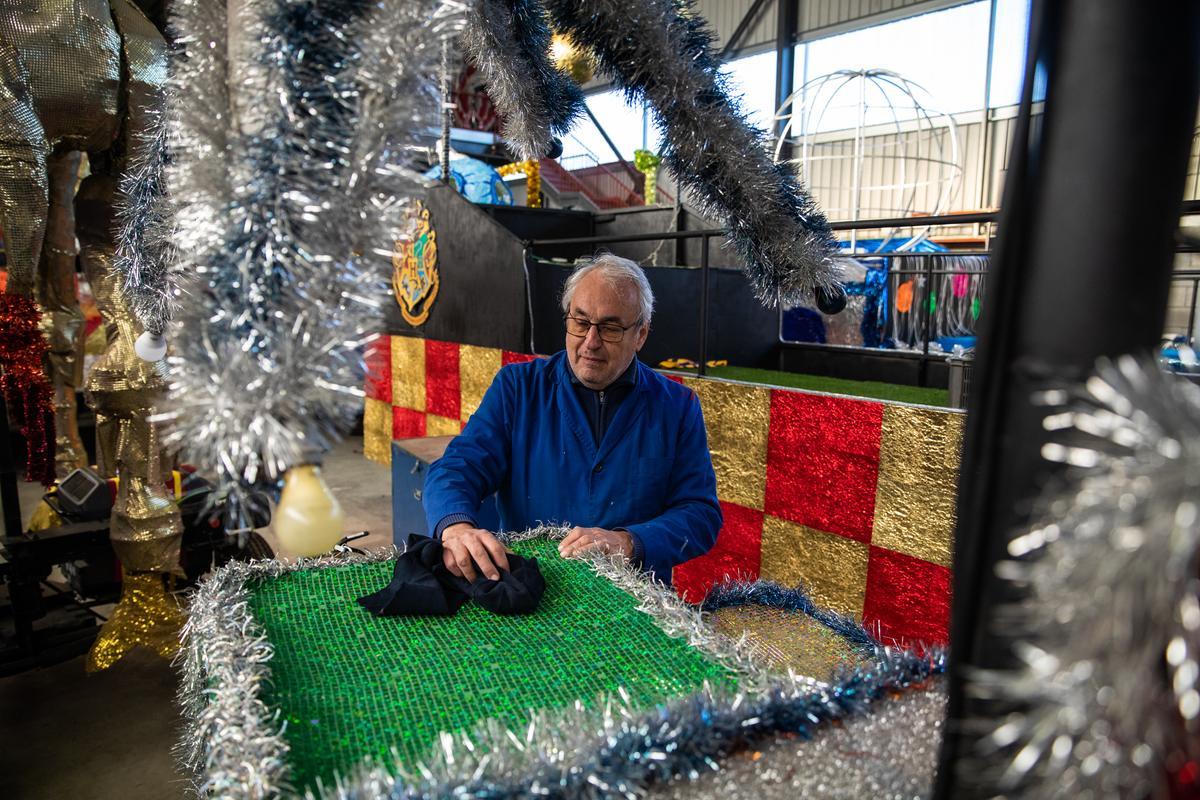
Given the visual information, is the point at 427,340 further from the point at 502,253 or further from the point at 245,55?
the point at 245,55

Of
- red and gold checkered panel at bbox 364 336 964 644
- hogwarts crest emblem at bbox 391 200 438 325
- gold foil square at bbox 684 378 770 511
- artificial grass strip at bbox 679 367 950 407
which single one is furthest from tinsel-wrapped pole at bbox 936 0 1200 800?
hogwarts crest emblem at bbox 391 200 438 325

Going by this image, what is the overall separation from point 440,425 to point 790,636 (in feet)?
12.4

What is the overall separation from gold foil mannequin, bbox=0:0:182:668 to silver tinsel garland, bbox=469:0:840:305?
95 cm

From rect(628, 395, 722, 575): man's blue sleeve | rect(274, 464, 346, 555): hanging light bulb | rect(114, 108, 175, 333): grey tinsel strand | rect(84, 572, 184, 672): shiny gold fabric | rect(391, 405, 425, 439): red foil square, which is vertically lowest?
rect(84, 572, 184, 672): shiny gold fabric

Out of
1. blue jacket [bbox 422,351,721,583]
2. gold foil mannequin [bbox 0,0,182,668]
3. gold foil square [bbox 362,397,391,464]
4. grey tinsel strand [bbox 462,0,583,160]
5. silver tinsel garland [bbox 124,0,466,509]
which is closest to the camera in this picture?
silver tinsel garland [bbox 124,0,466,509]

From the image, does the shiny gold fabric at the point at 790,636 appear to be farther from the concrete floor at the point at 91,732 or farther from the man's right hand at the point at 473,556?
the concrete floor at the point at 91,732

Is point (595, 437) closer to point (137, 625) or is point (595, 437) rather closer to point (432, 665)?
point (432, 665)

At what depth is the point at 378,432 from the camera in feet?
18.3

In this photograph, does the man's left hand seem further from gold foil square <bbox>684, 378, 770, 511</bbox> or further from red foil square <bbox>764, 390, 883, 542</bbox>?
gold foil square <bbox>684, 378, 770, 511</bbox>

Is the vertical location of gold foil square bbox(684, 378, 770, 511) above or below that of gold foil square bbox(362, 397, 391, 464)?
above

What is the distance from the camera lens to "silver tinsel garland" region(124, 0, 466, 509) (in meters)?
0.41

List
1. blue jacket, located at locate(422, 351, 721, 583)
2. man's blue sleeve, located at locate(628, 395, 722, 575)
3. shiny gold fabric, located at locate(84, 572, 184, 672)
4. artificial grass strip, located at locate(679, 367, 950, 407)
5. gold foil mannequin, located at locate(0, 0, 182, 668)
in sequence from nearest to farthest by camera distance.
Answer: man's blue sleeve, located at locate(628, 395, 722, 575), blue jacket, located at locate(422, 351, 721, 583), gold foil mannequin, located at locate(0, 0, 182, 668), shiny gold fabric, located at locate(84, 572, 184, 672), artificial grass strip, located at locate(679, 367, 950, 407)

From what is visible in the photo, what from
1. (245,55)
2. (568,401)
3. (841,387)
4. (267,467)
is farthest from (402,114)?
(841,387)

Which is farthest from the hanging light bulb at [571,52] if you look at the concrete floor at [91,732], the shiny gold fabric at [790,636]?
the concrete floor at [91,732]
